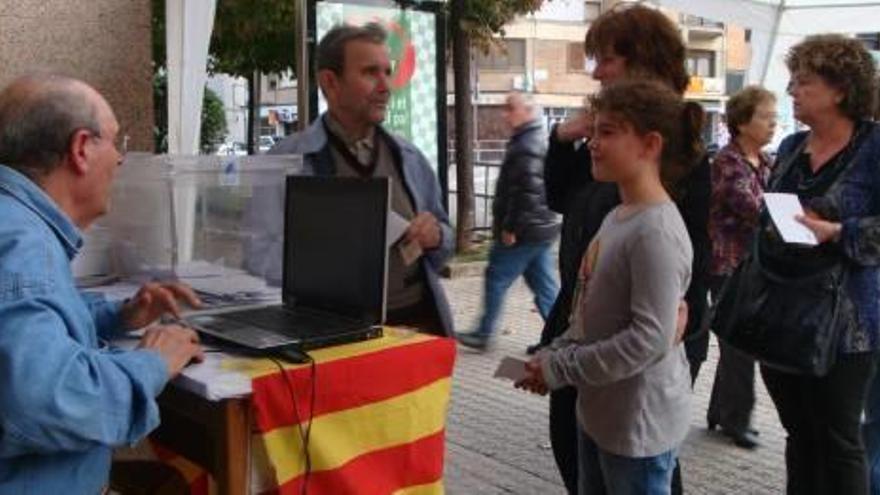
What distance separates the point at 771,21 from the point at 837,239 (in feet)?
16.7

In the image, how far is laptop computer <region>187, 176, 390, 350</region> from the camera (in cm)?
214

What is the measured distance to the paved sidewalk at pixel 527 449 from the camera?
12.6 feet

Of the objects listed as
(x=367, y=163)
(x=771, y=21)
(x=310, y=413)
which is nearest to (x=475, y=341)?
(x=771, y=21)

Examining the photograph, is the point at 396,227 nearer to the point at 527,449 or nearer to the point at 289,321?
the point at 289,321

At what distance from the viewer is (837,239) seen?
2.60 metres

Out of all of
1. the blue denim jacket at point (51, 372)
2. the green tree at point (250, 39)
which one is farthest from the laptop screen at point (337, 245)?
the green tree at point (250, 39)

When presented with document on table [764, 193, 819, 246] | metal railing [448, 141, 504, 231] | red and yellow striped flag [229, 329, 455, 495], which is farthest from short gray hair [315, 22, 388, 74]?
metal railing [448, 141, 504, 231]

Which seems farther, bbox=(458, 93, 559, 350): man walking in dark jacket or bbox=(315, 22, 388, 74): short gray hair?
bbox=(458, 93, 559, 350): man walking in dark jacket

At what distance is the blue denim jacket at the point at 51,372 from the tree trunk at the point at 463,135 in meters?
8.63

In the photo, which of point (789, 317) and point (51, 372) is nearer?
point (51, 372)

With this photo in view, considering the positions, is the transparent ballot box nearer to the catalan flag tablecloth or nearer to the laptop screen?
the laptop screen

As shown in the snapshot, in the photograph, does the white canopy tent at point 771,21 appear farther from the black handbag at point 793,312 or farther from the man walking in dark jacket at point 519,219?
the black handbag at point 793,312

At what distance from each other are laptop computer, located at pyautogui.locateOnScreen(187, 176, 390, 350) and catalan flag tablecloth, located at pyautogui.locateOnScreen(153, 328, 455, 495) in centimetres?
7

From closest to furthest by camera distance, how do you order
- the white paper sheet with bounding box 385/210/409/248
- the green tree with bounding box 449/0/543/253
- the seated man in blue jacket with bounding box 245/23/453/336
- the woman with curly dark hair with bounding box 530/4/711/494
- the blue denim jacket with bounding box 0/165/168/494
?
1. the blue denim jacket with bounding box 0/165/168/494
2. the woman with curly dark hair with bounding box 530/4/711/494
3. the white paper sheet with bounding box 385/210/409/248
4. the seated man in blue jacket with bounding box 245/23/453/336
5. the green tree with bounding box 449/0/543/253
